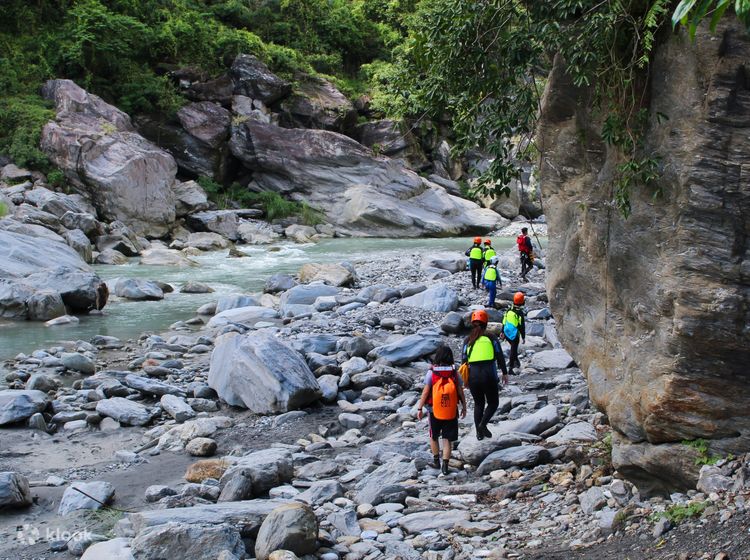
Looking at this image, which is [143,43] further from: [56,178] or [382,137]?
[382,137]

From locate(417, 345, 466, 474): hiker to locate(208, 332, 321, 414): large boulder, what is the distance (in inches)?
121

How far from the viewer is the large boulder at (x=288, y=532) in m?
5.47

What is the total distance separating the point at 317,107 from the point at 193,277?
2202 centimetres

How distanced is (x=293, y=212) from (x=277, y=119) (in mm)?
6975

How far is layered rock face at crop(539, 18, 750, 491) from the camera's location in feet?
16.7

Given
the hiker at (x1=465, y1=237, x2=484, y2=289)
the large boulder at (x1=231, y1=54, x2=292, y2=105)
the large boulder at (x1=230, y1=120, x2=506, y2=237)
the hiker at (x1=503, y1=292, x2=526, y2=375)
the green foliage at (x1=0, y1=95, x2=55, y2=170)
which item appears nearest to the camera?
the hiker at (x1=503, y1=292, x2=526, y2=375)

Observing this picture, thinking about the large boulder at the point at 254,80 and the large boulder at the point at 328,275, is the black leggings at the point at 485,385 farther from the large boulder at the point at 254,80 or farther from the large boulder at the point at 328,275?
the large boulder at the point at 254,80

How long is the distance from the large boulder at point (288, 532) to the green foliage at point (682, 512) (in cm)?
248

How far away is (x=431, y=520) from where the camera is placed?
6.18 m

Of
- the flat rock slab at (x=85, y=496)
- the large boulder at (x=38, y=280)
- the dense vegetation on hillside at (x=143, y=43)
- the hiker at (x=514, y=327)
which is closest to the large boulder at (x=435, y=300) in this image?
the hiker at (x=514, y=327)

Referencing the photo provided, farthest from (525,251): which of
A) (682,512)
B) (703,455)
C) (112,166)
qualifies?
(112,166)

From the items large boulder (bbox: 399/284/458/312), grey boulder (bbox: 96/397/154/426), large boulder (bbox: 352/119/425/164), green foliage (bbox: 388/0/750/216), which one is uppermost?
large boulder (bbox: 352/119/425/164)

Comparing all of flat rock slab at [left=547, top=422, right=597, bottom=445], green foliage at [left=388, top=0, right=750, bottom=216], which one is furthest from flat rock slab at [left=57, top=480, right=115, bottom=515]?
green foliage at [left=388, top=0, right=750, bottom=216]

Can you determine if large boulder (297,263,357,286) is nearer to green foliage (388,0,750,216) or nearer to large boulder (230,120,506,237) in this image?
green foliage (388,0,750,216)
